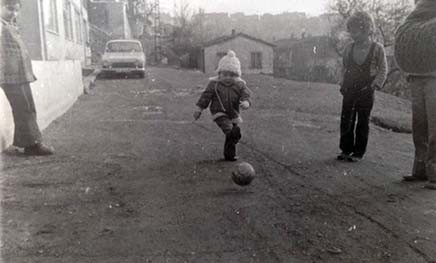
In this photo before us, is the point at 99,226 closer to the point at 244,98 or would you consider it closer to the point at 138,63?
the point at 244,98

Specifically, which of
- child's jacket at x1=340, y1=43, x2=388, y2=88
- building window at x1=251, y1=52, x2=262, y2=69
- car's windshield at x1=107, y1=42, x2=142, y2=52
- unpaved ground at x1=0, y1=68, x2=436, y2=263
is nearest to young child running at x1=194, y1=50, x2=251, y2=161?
unpaved ground at x1=0, y1=68, x2=436, y2=263

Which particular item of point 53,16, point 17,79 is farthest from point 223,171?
point 53,16

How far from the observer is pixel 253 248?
3.44 meters

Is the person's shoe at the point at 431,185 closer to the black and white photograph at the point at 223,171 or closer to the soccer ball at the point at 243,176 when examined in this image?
the black and white photograph at the point at 223,171

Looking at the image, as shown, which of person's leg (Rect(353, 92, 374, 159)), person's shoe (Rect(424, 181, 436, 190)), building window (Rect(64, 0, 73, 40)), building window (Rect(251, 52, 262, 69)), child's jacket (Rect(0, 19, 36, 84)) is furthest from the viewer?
building window (Rect(251, 52, 262, 69))

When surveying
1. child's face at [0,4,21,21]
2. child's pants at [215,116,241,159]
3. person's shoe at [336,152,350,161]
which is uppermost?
child's face at [0,4,21,21]

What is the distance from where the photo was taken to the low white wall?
6.30 meters

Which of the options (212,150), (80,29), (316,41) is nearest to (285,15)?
(316,41)

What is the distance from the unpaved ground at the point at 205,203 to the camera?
3405mm

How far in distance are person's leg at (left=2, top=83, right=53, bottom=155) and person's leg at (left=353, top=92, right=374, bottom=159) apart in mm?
4135

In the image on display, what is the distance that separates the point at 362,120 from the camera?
20.7 ft

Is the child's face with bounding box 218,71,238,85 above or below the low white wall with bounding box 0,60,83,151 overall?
above

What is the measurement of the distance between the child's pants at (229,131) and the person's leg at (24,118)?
7.73 ft

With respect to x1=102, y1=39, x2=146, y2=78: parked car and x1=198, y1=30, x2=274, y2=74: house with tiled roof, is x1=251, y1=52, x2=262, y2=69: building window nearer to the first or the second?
x1=198, y1=30, x2=274, y2=74: house with tiled roof
